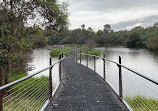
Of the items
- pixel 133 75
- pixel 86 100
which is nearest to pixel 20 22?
pixel 86 100

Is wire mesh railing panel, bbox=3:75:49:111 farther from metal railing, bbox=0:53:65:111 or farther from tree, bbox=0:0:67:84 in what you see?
tree, bbox=0:0:67:84

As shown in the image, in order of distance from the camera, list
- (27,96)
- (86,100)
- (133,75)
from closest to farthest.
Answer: (86,100), (27,96), (133,75)

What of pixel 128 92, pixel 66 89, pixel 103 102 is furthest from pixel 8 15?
pixel 128 92

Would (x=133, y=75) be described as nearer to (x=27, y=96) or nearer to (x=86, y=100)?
(x=27, y=96)

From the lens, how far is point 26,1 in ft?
24.7

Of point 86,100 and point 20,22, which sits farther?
point 20,22

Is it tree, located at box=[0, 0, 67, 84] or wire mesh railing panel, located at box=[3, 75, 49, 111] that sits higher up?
tree, located at box=[0, 0, 67, 84]

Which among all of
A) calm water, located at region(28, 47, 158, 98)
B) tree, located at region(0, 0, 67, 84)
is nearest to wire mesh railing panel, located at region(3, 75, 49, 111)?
tree, located at region(0, 0, 67, 84)

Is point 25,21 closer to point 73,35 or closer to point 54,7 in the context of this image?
point 54,7

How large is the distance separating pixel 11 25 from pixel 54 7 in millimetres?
2385

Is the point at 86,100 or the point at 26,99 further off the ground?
the point at 86,100

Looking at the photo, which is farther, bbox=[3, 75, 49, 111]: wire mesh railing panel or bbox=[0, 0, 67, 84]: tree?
bbox=[0, 0, 67, 84]: tree

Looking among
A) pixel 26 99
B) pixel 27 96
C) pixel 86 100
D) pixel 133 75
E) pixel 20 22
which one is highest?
pixel 20 22

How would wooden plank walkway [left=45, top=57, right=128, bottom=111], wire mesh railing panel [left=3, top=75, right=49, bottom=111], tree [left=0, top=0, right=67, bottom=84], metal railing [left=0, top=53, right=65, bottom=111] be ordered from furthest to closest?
tree [left=0, top=0, right=67, bottom=84]
wooden plank walkway [left=45, top=57, right=128, bottom=111]
wire mesh railing panel [left=3, top=75, right=49, bottom=111]
metal railing [left=0, top=53, right=65, bottom=111]
